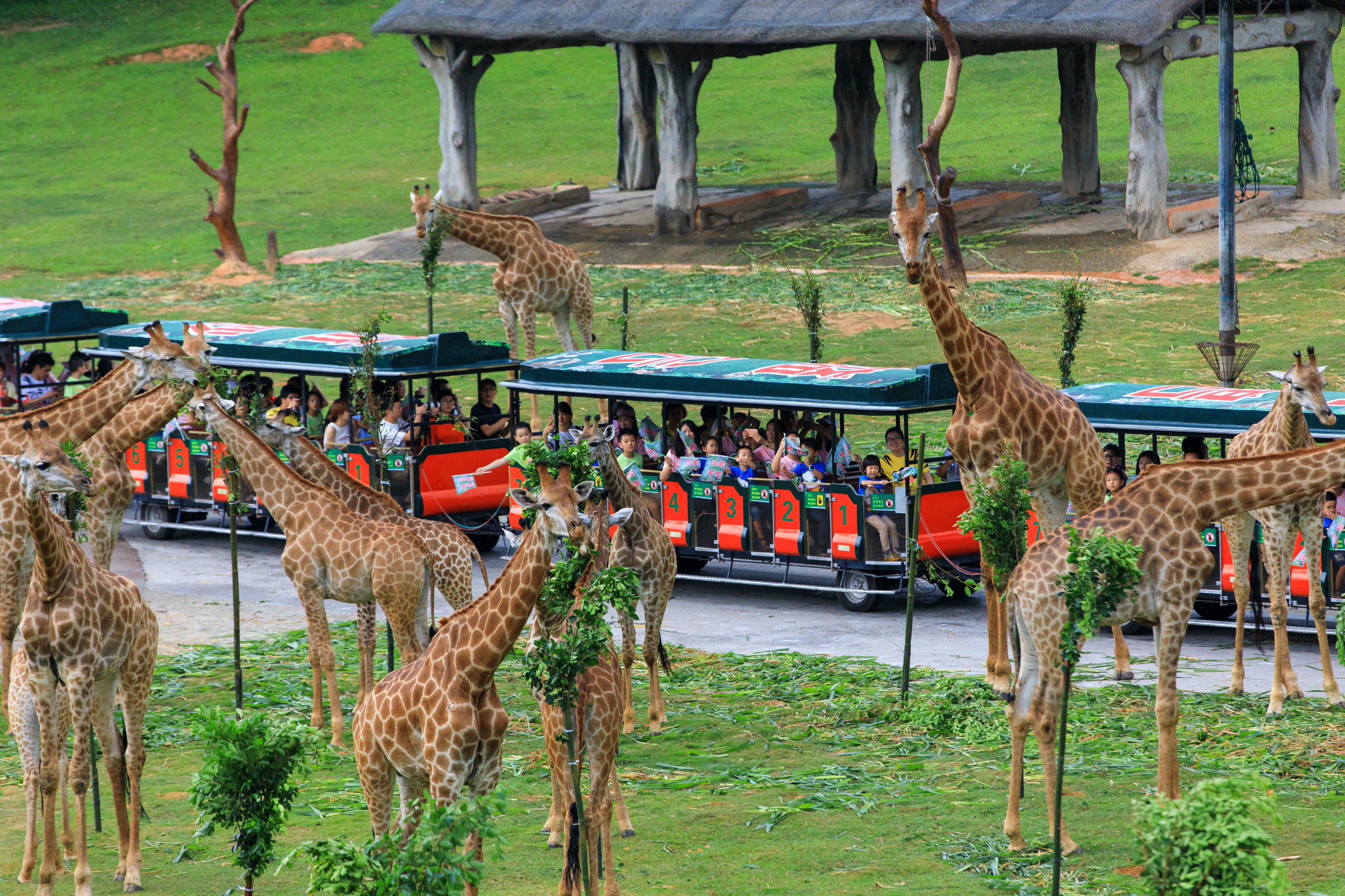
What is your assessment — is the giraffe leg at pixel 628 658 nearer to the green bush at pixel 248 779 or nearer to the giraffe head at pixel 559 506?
the giraffe head at pixel 559 506

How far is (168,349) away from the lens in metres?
16.9

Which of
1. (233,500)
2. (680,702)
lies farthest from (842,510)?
(233,500)

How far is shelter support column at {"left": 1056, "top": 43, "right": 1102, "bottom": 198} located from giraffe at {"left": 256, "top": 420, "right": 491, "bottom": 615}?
90.8ft

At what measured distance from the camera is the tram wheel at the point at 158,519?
2411 cm

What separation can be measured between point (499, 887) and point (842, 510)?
865 centimetres

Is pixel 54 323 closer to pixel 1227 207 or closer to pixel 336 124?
pixel 1227 207

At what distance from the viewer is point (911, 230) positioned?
47.9 ft

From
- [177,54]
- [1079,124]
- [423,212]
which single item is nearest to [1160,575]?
[423,212]

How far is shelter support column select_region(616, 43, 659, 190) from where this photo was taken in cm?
4519

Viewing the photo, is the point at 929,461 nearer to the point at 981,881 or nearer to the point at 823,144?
the point at 981,881

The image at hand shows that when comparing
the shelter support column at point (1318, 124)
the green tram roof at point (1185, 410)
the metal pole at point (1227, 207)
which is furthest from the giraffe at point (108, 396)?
the shelter support column at point (1318, 124)

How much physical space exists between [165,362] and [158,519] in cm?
788

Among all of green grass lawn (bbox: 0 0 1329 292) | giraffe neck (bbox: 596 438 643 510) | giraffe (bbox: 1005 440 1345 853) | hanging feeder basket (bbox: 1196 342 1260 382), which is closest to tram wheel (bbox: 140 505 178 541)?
giraffe neck (bbox: 596 438 643 510)

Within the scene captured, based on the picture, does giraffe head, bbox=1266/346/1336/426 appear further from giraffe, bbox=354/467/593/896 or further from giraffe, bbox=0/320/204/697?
giraffe, bbox=0/320/204/697
